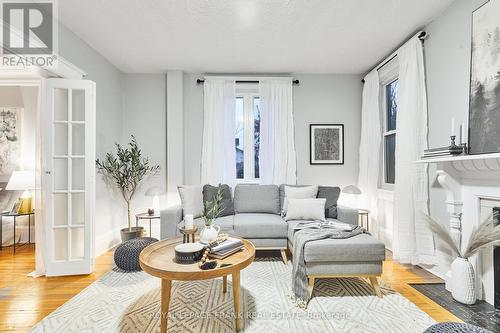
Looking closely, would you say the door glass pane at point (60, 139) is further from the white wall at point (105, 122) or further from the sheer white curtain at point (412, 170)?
the sheer white curtain at point (412, 170)

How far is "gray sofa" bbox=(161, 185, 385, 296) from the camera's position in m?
2.25

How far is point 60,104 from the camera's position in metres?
2.87

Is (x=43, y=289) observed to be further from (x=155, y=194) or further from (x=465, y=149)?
(x=465, y=149)

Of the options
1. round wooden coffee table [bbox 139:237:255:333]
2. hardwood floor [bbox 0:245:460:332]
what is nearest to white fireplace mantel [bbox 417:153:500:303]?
hardwood floor [bbox 0:245:460:332]

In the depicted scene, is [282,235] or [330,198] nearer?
[282,235]

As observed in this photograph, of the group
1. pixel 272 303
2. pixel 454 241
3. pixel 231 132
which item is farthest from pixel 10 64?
pixel 454 241

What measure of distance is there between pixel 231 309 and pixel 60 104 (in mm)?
2762

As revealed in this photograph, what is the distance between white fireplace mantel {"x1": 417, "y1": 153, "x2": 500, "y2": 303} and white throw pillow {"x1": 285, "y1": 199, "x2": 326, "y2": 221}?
4.12 ft

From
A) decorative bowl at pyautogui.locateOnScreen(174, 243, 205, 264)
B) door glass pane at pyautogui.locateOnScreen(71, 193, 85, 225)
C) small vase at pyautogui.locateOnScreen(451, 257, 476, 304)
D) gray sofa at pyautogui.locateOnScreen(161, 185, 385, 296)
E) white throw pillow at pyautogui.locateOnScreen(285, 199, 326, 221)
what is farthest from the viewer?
white throw pillow at pyautogui.locateOnScreen(285, 199, 326, 221)

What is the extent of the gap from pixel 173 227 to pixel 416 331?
8.31ft

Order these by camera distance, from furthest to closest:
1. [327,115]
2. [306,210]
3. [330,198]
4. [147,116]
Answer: [327,115] < [147,116] < [330,198] < [306,210]

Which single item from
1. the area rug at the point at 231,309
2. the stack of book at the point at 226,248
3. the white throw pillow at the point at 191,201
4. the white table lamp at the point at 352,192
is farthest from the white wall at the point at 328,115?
the stack of book at the point at 226,248

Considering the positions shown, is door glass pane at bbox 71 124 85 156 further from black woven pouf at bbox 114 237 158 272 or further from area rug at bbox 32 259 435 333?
area rug at bbox 32 259 435 333

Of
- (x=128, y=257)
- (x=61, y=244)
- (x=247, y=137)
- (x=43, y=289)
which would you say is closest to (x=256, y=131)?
(x=247, y=137)
